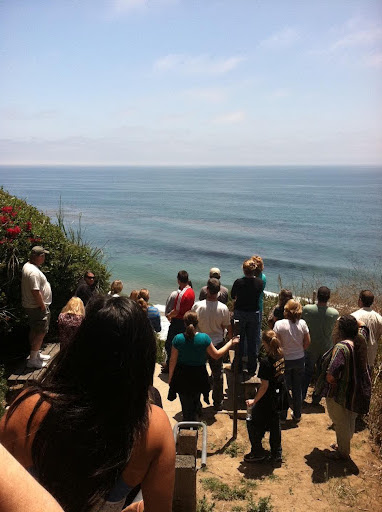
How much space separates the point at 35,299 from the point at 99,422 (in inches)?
215

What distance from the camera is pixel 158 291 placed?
28.8 m

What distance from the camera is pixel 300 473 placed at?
532 centimetres

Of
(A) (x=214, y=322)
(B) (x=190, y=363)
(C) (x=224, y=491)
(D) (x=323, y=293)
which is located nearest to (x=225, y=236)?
(D) (x=323, y=293)

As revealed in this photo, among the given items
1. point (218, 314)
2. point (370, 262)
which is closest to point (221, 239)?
point (370, 262)

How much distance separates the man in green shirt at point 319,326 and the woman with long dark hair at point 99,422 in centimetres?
546

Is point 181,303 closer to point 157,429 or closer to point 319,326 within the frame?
point 319,326

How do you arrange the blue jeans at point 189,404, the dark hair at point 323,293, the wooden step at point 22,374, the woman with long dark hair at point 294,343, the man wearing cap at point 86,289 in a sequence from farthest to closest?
the man wearing cap at point 86,289 < the dark hair at point 323,293 < the wooden step at point 22,374 < the woman with long dark hair at point 294,343 < the blue jeans at point 189,404

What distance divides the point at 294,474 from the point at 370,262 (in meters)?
37.9

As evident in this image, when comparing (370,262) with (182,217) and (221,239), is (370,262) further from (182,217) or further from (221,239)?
(182,217)

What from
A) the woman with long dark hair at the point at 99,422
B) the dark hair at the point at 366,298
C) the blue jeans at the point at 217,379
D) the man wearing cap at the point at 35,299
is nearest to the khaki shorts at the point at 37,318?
the man wearing cap at the point at 35,299

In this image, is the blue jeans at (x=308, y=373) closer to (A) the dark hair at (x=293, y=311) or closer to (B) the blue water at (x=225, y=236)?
(A) the dark hair at (x=293, y=311)

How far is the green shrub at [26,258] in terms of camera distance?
24.6 feet

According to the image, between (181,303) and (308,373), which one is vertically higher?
(181,303)

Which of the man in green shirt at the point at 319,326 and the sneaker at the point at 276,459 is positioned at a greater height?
the man in green shirt at the point at 319,326
